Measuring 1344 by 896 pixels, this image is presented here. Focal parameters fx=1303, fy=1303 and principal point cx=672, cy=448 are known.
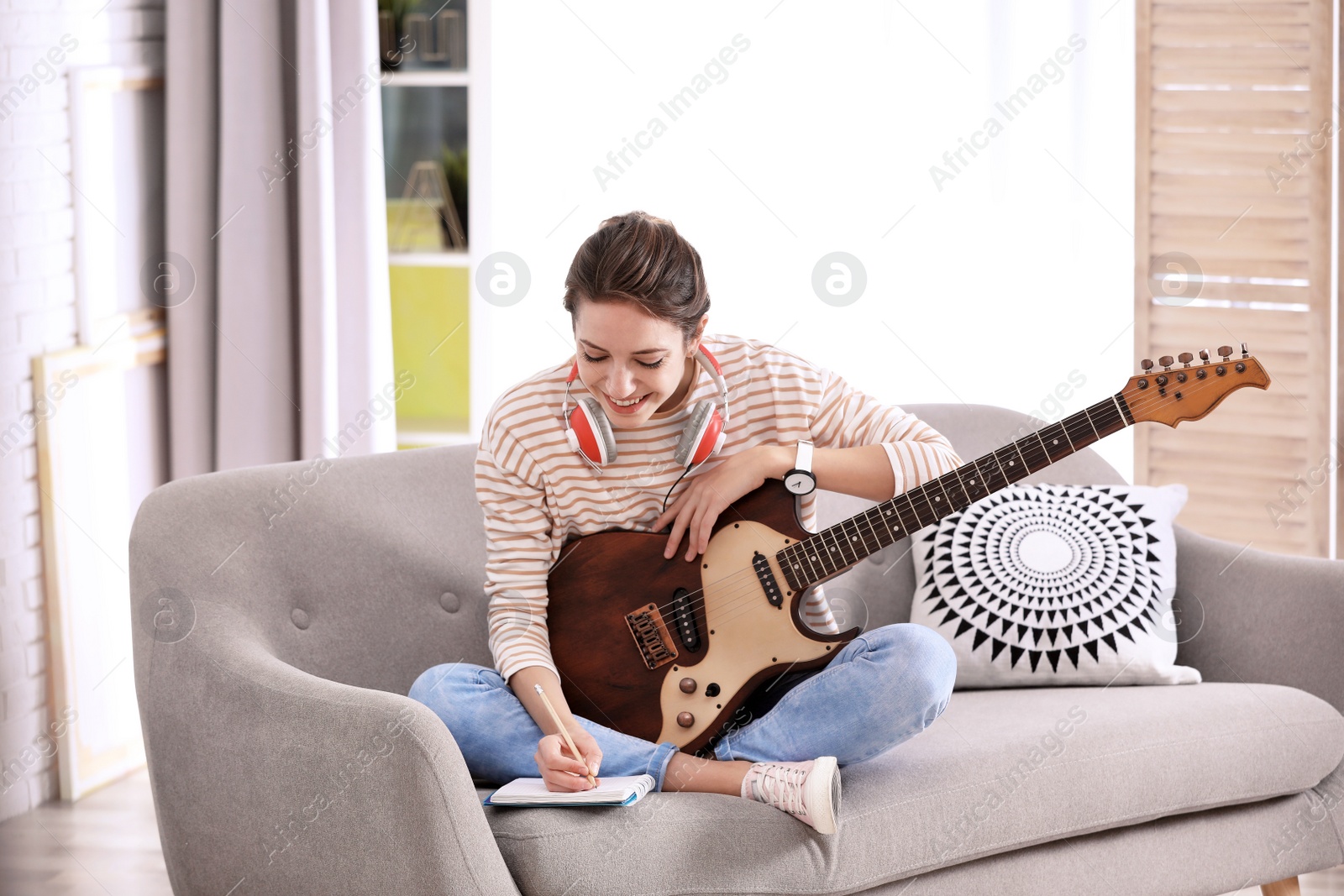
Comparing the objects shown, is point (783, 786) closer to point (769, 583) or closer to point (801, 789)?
point (801, 789)

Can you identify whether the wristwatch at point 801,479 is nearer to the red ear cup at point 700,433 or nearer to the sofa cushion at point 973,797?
the red ear cup at point 700,433

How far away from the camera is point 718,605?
1.65 m

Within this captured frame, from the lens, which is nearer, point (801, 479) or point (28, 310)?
point (801, 479)

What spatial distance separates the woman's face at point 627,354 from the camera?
1545 millimetres

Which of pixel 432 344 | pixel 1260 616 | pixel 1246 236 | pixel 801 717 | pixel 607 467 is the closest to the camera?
pixel 801 717

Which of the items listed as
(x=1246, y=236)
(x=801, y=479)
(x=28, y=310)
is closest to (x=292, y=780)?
(x=801, y=479)

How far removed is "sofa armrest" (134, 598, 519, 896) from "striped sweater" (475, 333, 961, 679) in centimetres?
27

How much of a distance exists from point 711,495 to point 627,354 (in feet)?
0.71

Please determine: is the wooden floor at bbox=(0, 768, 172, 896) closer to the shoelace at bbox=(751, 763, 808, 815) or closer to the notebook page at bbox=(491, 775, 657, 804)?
the notebook page at bbox=(491, 775, 657, 804)

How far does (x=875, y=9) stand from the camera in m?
2.79

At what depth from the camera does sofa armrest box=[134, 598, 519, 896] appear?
140 centimetres

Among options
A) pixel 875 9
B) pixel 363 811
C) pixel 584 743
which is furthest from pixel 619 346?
pixel 875 9

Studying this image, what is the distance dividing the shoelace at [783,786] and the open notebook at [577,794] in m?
0.13

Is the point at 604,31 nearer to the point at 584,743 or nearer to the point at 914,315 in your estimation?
the point at 914,315
